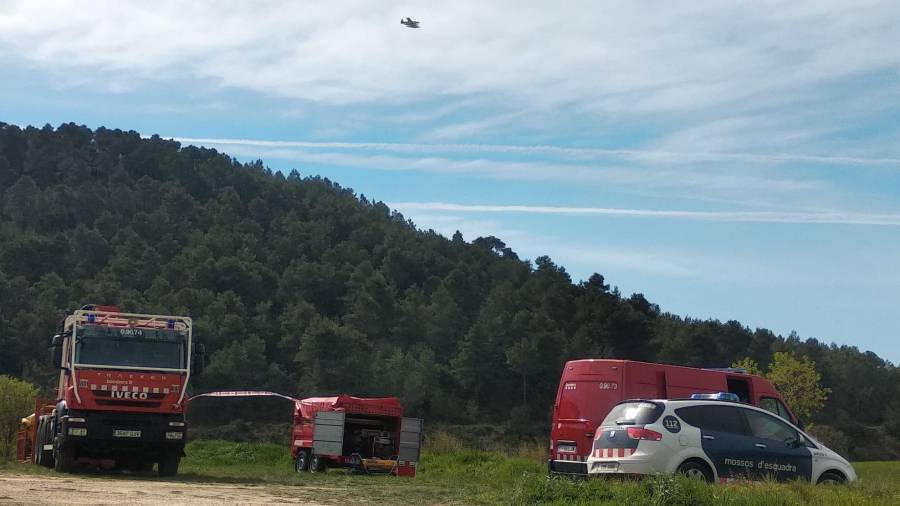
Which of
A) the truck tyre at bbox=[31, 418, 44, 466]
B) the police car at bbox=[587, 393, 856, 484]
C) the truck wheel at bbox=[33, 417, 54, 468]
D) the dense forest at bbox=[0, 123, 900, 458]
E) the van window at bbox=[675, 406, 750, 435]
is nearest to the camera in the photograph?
the police car at bbox=[587, 393, 856, 484]

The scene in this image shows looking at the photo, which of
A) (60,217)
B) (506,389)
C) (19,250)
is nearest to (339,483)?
(506,389)

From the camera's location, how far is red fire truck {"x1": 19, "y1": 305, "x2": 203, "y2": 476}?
73.5 feet

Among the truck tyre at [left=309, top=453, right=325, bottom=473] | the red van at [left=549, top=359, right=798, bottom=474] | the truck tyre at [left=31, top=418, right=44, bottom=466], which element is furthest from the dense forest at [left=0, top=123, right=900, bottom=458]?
the red van at [left=549, top=359, right=798, bottom=474]

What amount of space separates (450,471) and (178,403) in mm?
8313

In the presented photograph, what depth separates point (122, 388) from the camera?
2259cm

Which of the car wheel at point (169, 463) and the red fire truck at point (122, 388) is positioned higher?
the red fire truck at point (122, 388)

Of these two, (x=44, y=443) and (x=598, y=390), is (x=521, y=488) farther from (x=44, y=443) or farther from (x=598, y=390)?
(x=44, y=443)

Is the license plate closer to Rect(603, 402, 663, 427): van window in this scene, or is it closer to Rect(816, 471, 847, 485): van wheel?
Rect(603, 402, 663, 427): van window

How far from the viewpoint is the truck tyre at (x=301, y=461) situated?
28.7 m

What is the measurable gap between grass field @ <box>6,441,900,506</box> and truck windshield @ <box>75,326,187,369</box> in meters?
2.42

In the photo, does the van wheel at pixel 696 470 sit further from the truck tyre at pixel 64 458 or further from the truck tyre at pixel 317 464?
the truck tyre at pixel 317 464

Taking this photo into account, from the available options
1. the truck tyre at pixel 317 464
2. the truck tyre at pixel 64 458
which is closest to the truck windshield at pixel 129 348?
the truck tyre at pixel 64 458

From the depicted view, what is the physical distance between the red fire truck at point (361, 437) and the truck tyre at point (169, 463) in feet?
15.1

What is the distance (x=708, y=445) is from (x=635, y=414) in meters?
1.14
